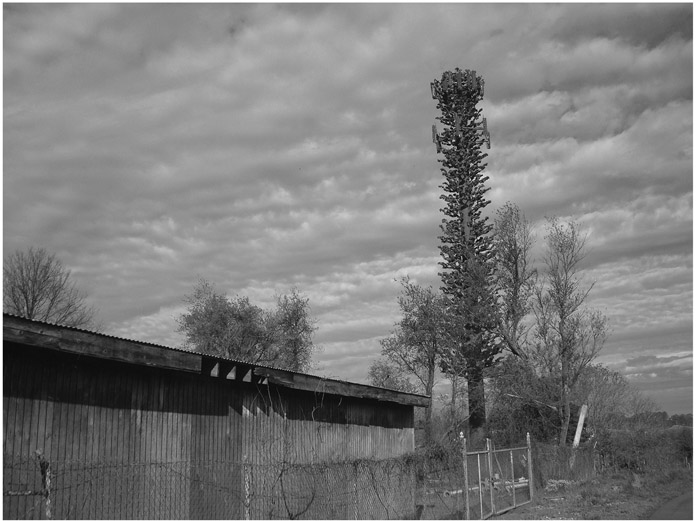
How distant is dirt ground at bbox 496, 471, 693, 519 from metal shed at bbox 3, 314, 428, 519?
4.05m

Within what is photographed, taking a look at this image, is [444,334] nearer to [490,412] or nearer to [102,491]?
[490,412]

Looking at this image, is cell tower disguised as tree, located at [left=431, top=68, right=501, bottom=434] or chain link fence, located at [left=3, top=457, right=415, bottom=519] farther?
cell tower disguised as tree, located at [left=431, top=68, right=501, bottom=434]

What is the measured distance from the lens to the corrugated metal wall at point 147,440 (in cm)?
963

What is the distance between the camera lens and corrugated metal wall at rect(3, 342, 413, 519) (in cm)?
963

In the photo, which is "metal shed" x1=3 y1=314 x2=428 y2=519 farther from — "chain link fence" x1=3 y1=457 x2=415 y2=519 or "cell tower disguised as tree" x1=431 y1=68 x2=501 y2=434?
"cell tower disguised as tree" x1=431 y1=68 x2=501 y2=434

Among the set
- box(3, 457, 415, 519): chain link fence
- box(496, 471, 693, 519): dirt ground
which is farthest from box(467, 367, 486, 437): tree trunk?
box(3, 457, 415, 519): chain link fence

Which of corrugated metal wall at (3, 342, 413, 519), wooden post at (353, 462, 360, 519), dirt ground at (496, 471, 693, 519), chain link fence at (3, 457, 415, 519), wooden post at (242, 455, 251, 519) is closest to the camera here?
chain link fence at (3, 457, 415, 519)

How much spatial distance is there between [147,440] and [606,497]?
15.3 meters

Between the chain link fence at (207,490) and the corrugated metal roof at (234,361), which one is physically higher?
the corrugated metal roof at (234,361)

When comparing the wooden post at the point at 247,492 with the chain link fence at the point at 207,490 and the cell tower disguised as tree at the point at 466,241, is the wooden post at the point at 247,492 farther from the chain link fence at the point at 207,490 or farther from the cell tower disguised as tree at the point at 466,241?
the cell tower disguised as tree at the point at 466,241

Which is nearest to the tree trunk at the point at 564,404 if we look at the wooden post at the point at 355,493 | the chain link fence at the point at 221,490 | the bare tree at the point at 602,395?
the bare tree at the point at 602,395

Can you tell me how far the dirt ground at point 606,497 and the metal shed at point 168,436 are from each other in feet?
13.3

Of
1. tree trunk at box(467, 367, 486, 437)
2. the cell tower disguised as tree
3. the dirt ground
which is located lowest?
the dirt ground

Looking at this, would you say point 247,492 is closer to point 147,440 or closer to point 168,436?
point 168,436
